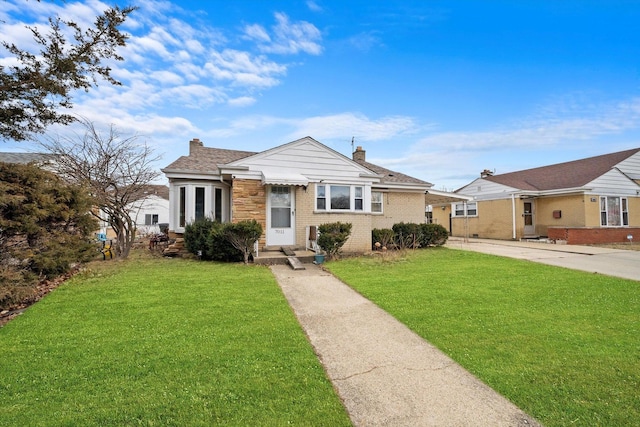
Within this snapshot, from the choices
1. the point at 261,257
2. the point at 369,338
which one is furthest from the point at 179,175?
the point at 369,338

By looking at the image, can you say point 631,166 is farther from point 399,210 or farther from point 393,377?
point 393,377

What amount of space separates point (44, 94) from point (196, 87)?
27.0ft

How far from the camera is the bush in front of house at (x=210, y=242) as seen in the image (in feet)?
36.6

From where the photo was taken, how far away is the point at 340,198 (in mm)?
13641

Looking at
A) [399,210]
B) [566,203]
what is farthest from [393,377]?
[566,203]

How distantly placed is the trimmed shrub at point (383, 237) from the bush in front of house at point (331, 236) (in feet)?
11.3

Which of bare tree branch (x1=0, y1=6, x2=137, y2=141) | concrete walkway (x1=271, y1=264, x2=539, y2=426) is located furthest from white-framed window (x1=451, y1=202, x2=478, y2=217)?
bare tree branch (x1=0, y1=6, x2=137, y2=141)

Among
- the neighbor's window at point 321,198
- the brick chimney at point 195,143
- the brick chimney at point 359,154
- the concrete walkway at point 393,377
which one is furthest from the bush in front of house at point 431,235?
the brick chimney at point 195,143

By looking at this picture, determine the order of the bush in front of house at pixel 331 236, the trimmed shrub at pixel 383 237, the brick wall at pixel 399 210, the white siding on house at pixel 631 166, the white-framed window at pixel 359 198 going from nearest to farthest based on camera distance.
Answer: the bush in front of house at pixel 331 236 < the white-framed window at pixel 359 198 < the trimmed shrub at pixel 383 237 < the brick wall at pixel 399 210 < the white siding on house at pixel 631 166

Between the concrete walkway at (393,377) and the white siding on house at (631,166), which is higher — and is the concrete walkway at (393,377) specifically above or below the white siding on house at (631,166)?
below

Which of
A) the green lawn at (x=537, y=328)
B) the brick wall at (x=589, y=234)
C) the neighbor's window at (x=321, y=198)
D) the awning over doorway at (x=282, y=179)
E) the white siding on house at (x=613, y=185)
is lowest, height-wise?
the green lawn at (x=537, y=328)

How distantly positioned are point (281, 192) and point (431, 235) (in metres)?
8.60

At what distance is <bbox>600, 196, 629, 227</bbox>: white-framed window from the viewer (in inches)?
768

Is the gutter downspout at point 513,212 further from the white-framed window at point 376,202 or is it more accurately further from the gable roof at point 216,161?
the white-framed window at point 376,202
